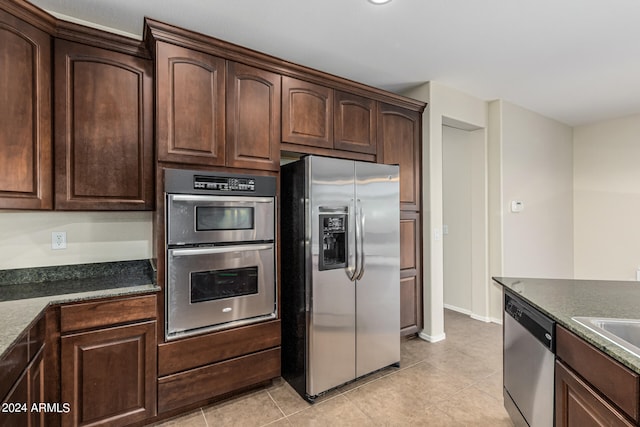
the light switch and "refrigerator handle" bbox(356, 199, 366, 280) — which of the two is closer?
"refrigerator handle" bbox(356, 199, 366, 280)

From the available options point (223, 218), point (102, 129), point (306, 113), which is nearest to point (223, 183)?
point (223, 218)

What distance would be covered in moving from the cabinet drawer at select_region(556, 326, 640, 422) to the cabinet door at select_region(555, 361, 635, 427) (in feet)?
0.10

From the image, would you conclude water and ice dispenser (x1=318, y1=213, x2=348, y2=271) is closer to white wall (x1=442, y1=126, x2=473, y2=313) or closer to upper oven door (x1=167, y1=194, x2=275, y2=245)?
upper oven door (x1=167, y1=194, x2=275, y2=245)

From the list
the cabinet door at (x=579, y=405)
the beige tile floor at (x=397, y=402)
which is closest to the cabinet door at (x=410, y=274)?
the beige tile floor at (x=397, y=402)

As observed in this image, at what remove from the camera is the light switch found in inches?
152

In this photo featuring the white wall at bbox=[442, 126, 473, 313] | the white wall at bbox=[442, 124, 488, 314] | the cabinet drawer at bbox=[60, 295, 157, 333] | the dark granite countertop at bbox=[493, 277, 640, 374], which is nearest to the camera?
the dark granite countertop at bbox=[493, 277, 640, 374]

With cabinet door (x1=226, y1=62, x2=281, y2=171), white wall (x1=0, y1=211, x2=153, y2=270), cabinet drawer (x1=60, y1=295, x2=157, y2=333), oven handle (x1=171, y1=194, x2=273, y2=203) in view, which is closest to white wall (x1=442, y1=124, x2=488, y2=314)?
cabinet door (x1=226, y1=62, x2=281, y2=171)

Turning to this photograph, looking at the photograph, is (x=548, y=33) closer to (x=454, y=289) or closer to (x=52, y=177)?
(x=454, y=289)

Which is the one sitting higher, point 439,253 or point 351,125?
point 351,125

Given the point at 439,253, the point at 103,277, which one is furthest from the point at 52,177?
the point at 439,253

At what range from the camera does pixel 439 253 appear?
3.32 m

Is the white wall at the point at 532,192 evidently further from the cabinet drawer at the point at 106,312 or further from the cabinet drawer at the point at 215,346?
the cabinet drawer at the point at 106,312

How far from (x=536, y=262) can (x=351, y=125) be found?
10.7 ft

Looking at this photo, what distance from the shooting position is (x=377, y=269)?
2553 millimetres
